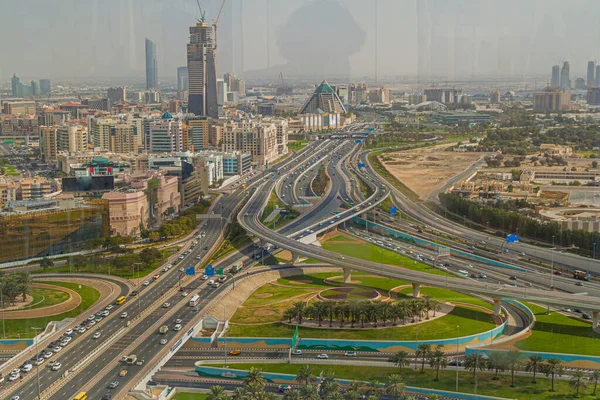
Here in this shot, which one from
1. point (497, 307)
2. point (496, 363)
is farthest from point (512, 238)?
point (496, 363)

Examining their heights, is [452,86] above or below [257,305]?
above

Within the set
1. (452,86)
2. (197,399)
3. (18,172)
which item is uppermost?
(452,86)

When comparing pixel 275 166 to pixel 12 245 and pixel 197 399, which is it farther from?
pixel 197 399

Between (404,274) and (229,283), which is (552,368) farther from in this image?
A: (229,283)

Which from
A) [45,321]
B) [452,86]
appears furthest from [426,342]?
[452,86]

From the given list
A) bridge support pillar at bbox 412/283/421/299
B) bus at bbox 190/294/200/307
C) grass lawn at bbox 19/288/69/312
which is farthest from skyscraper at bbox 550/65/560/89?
grass lawn at bbox 19/288/69/312
